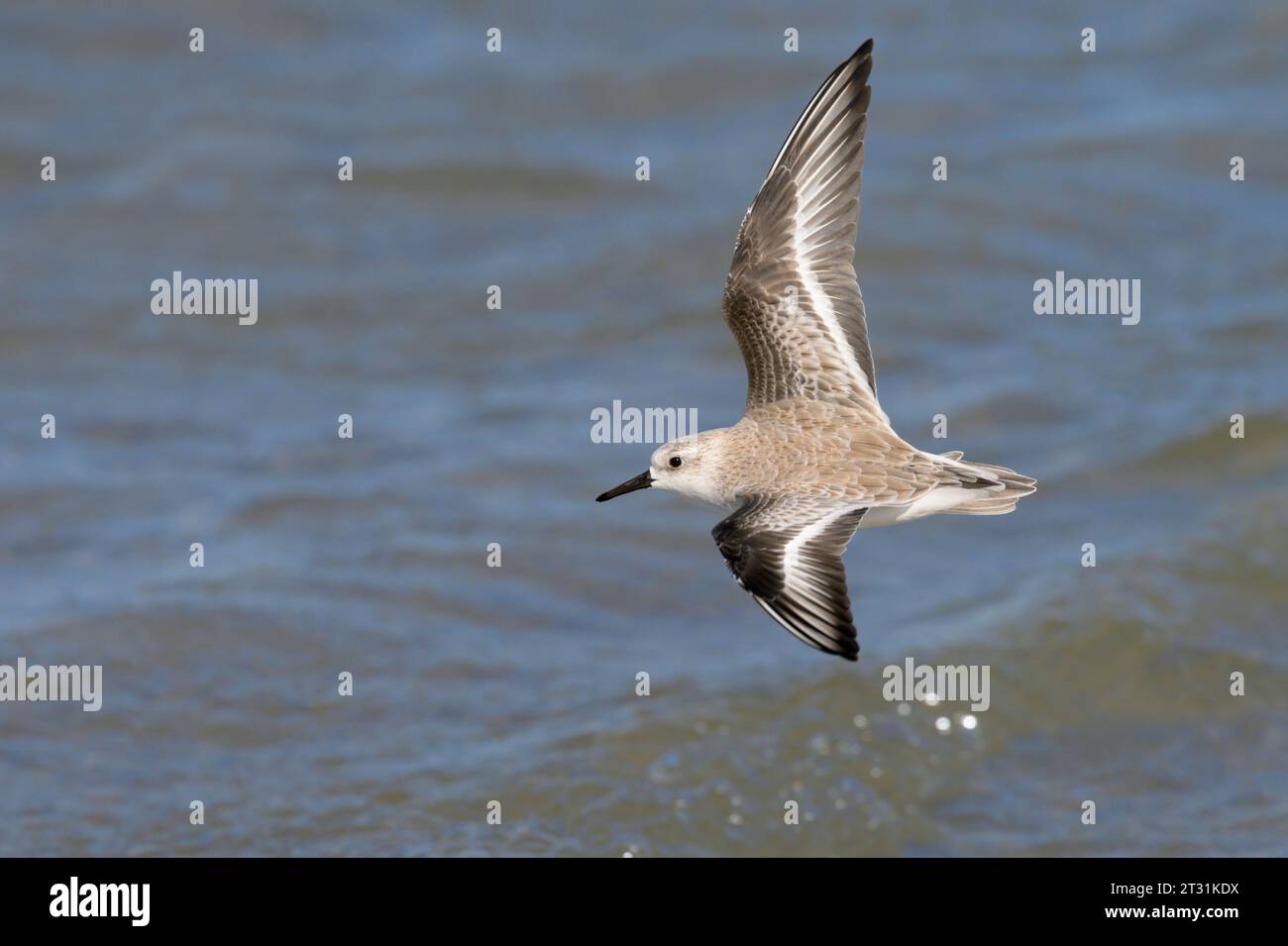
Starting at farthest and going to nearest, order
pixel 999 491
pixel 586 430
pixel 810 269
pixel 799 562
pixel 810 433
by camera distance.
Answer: pixel 586 430 → pixel 810 269 → pixel 810 433 → pixel 999 491 → pixel 799 562

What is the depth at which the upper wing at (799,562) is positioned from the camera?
5945 mm

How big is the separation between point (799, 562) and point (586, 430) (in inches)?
271

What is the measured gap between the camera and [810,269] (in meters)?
7.82

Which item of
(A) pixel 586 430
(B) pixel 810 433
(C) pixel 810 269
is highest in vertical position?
(A) pixel 586 430

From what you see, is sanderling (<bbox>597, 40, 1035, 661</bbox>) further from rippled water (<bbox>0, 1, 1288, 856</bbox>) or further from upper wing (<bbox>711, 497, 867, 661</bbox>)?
rippled water (<bbox>0, 1, 1288, 856</bbox>)

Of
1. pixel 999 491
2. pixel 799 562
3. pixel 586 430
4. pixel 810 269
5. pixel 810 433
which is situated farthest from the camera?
pixel 586 430

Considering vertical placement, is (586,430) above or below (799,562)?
above

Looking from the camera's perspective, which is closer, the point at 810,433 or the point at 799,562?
the point at 799,562

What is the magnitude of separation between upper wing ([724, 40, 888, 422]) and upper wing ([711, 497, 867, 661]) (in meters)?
1.04

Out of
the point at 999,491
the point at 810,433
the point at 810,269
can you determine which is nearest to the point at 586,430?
the point at 810,269

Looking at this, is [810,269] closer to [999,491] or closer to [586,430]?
[999,491]

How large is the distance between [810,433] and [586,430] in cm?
586

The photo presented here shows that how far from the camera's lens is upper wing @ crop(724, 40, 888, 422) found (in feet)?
25.0
